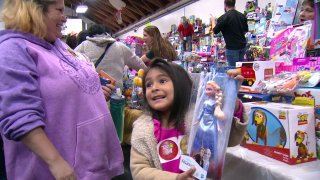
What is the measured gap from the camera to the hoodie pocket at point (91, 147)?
1046 millimetres

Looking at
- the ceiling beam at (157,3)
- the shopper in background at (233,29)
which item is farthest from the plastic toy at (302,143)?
the ceiling beam at (157,3)

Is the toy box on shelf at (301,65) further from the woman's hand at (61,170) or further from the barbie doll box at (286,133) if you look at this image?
the woman's hand at (61,170)

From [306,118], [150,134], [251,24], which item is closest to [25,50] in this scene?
[150,134]

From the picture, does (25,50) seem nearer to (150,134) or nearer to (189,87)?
→ (150,134)

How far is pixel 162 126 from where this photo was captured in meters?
1.21

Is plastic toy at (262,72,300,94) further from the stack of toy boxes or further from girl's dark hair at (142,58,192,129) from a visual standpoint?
girl's dark hair at (142,58,192,129)

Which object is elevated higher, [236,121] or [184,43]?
[184,43]

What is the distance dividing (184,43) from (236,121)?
6.90 metres

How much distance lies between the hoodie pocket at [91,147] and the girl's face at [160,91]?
206mm

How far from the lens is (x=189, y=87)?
1248 millimetres

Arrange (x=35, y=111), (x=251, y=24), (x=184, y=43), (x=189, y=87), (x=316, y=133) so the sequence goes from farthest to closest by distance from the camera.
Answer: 1. (x=184, y=43)
2. (x=251, y=24)
3. (x=316, y=133)
4. (x=189, y=87)
5. (x=35, y=111)

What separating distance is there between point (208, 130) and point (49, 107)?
519 mm

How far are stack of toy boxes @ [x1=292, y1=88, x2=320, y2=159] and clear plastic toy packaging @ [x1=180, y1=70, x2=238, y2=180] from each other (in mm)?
616

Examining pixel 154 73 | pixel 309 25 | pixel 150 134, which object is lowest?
pixel 150 134
